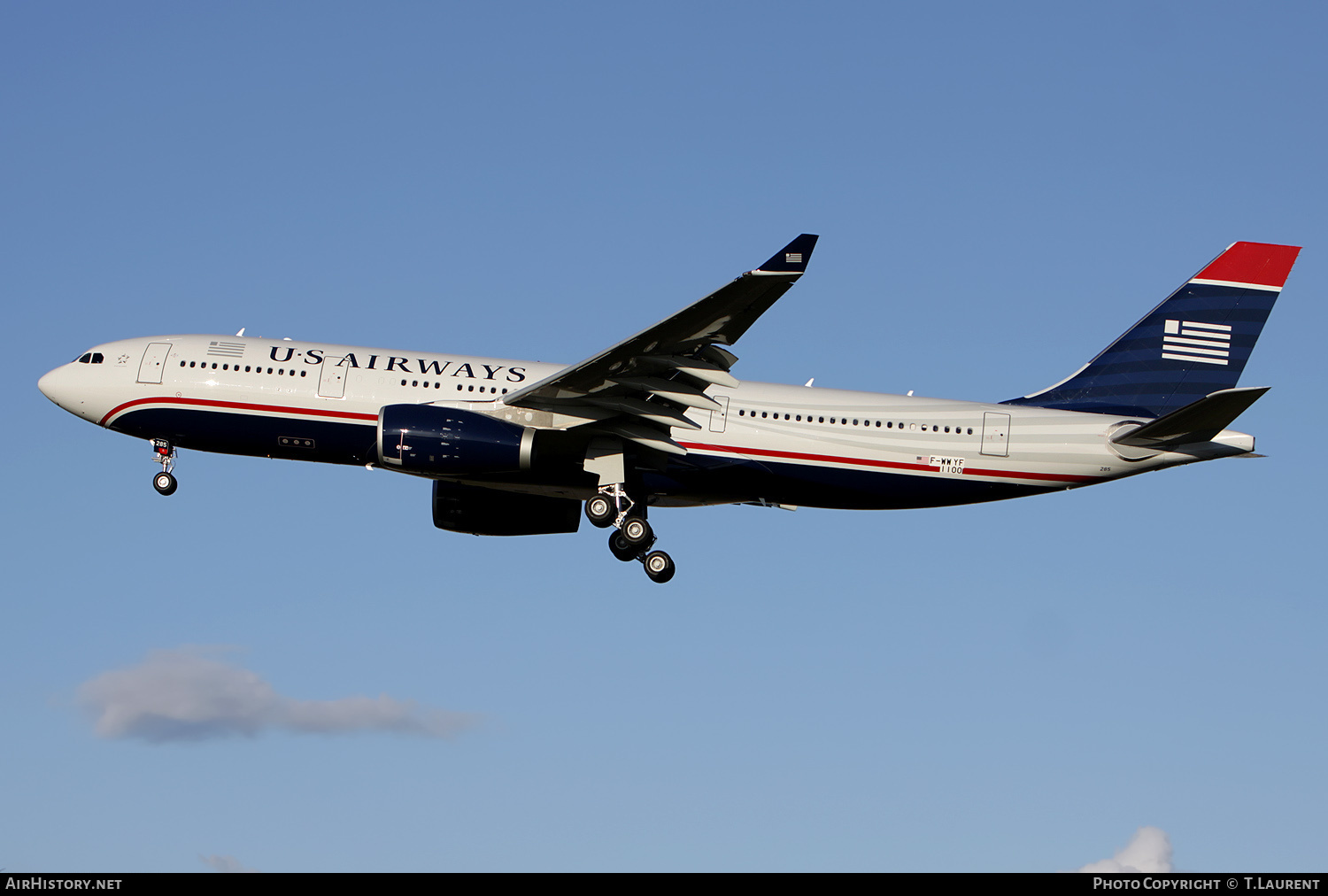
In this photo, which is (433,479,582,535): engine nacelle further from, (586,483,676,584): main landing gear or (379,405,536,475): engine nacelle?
(379,405,536,475): engine nacelle

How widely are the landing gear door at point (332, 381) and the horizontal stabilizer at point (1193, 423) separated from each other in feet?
56.2

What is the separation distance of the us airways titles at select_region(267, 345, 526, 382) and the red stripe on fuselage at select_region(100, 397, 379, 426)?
1.12 metres

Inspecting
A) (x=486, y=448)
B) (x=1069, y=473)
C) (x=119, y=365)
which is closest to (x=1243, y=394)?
(x=1069, y=473)

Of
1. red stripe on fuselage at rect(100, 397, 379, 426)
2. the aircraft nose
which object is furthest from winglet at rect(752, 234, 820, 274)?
the aircraft nose

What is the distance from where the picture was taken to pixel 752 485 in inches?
1208

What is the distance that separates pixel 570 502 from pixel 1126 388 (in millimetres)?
13579

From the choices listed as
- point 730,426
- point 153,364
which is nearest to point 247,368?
point 153,364

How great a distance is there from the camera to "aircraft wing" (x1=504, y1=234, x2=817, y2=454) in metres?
24.3

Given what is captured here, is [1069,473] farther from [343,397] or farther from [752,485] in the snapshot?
[343,397]

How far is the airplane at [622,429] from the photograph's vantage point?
1134 inches

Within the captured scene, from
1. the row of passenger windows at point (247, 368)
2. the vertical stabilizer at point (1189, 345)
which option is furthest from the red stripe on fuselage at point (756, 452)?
the vertical stabilizer at point (1189, 345)
